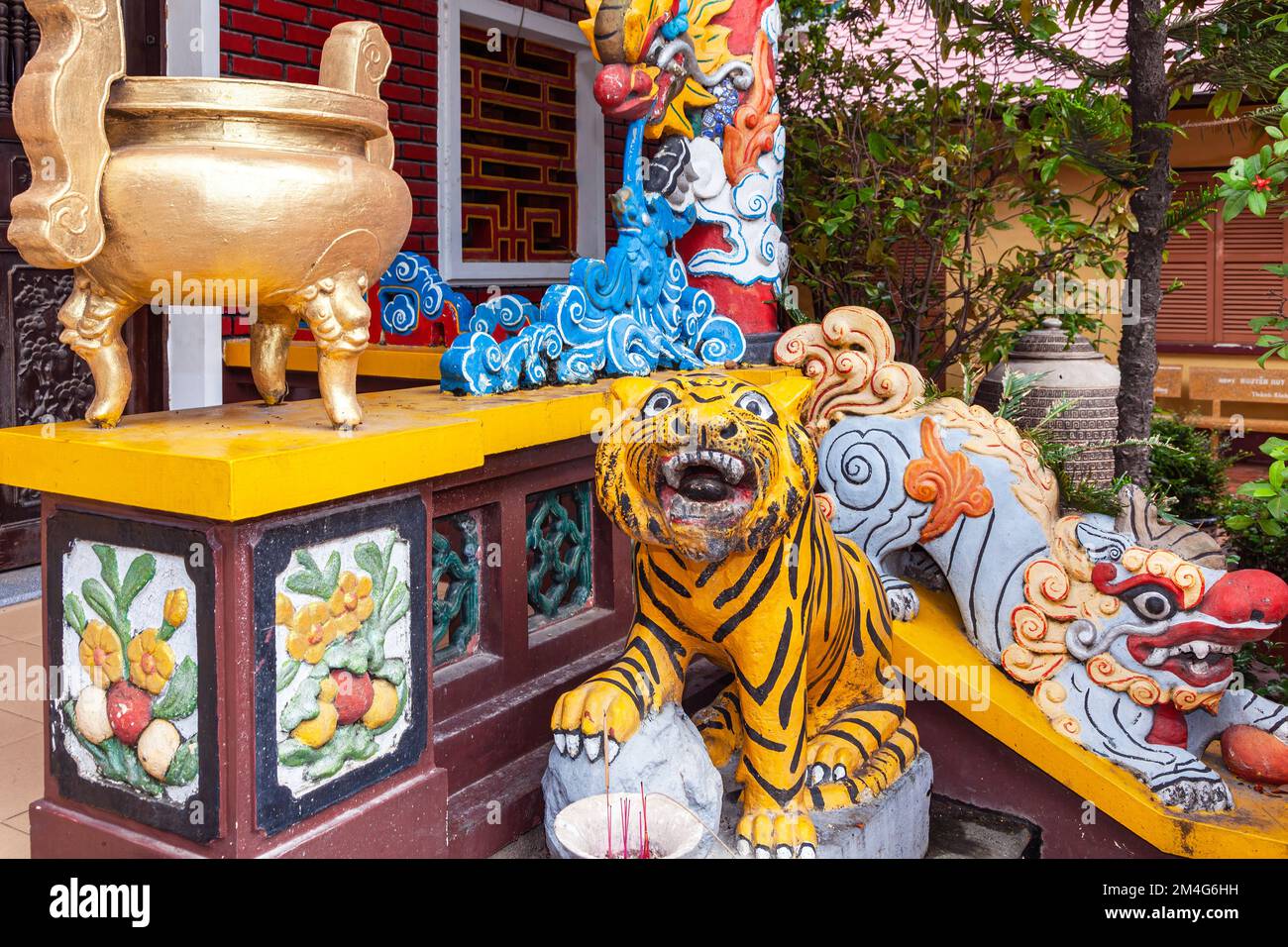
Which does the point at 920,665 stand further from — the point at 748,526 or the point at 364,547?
the point at 364,547

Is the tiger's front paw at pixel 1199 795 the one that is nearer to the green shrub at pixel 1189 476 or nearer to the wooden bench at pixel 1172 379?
the green shrub at pixel 1189 476

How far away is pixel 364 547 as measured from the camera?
7.63ft

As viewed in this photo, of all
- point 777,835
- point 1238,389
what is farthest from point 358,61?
point 1238,389

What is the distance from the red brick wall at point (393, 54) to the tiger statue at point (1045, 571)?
8.70 feet

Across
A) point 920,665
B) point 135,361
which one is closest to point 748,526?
point 920,665

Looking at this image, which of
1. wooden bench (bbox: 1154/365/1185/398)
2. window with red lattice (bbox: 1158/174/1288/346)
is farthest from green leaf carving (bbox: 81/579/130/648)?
wooden bench (bbox: 1154/365/1185/398)

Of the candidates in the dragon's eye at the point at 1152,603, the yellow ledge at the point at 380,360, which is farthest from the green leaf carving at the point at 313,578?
the dragon's eye at the point at 1152,603

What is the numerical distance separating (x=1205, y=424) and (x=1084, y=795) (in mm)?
8770

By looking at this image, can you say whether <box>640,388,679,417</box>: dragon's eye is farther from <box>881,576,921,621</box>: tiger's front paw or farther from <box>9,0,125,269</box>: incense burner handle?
<box>881,576,921,621</box>: tiger's front paw

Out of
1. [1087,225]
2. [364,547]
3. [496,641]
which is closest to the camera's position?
[364,547]

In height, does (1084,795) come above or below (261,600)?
→ below

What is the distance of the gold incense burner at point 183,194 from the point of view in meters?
2.10

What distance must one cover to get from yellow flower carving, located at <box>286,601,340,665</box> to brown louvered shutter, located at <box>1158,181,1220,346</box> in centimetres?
1064

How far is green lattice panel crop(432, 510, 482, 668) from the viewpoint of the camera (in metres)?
2.82
